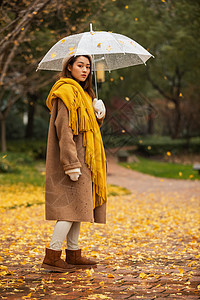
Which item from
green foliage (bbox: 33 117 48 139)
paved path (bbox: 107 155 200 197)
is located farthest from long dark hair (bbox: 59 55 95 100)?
green foliage (bbox: 33 117 48 139)

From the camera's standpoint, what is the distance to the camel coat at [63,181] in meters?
3.71

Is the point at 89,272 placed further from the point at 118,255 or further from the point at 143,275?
the point at 118,255

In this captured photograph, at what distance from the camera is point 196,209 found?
8.52 m

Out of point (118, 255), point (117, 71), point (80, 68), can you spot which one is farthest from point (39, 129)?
point (80, 68)

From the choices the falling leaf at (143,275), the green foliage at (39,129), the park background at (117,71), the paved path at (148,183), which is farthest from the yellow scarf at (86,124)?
the green foliage at (39,129)

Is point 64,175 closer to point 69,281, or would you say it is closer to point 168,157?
point 69,281

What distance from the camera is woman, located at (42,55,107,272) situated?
12.1 ft

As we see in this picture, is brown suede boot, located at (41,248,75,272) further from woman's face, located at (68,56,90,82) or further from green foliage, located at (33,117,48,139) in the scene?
green foliage, located at (33,117,48,139)

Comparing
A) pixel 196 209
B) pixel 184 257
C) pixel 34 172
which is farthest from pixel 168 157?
pixel 184 257

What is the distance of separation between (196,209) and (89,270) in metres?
5.08

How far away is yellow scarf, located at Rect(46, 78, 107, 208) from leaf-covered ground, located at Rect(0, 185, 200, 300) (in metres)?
0.72

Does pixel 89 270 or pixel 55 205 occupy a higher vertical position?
pixel 55 205

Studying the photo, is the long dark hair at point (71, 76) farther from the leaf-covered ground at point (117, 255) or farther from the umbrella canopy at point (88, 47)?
the leaf-covered ground at point (117, 255)

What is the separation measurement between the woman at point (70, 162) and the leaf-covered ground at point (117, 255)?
1.12 ft
